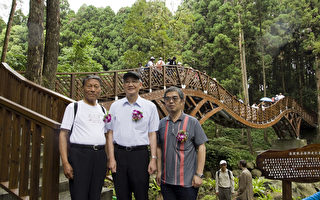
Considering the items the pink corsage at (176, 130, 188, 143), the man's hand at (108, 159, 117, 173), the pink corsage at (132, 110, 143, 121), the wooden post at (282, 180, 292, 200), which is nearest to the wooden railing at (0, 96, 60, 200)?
the man's hand at (108, 159, 117, 173)

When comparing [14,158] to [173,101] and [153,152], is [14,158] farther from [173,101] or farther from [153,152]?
[173,101]

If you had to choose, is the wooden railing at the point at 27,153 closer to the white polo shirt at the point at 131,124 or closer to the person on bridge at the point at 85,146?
the person on bridge at the point at 85,146

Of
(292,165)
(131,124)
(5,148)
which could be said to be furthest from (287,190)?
(5,148)

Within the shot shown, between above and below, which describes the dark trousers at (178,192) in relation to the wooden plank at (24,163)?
below

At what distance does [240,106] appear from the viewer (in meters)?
14.3

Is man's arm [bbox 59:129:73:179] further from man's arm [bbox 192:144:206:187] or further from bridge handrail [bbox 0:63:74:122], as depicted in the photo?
bridge handrail [bbox 0:63:74:122]

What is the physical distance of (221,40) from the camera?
20641mm

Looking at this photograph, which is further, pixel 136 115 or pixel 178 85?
pixel 178 85

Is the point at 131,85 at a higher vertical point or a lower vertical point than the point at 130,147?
higher

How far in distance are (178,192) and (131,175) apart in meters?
0.46

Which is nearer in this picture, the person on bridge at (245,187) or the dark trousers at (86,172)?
the dark trousers at (86,172)

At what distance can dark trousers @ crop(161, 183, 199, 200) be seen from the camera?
234 centimetres

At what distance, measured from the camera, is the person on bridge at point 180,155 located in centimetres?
235

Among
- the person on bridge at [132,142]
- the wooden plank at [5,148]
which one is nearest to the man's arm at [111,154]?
the person on bridge at [132,142]
